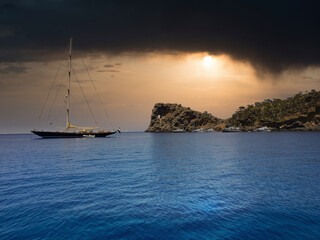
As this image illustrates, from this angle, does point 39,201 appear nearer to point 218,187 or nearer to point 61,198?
point 61,198

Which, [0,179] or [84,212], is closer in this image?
[84,212]

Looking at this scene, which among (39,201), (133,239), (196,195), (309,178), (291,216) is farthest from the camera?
(309,178)

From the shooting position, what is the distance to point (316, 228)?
1108cm

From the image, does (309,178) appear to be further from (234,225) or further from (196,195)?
(234,225)

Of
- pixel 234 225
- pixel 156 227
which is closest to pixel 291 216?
pixel 234 225

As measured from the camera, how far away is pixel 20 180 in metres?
22.9

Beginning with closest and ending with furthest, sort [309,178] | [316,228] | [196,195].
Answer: [316,228]
[196,195]
[309,178]

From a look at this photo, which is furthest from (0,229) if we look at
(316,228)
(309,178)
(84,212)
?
(309,178)

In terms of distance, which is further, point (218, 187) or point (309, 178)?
point (309, 178)

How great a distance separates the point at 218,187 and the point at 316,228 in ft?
28.4

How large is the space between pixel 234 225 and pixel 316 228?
14.6ft

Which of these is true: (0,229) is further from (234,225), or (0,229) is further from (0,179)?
(0,179)

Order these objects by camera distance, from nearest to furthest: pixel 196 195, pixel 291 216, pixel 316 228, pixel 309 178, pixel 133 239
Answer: pixel 133 239, pixel 316 228, pixel 291 216, pixel 196 195, pixel 309 178

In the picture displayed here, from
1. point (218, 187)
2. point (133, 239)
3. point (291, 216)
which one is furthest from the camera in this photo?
point (218, 187)
